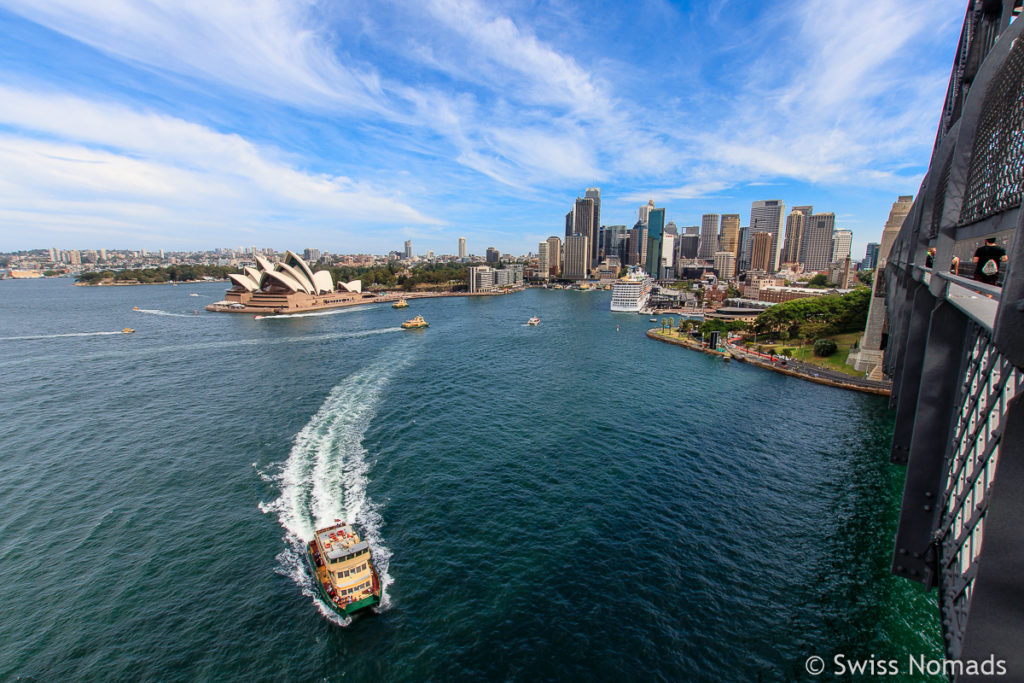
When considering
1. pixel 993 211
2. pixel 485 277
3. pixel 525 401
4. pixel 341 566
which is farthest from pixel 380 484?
pixel 485 277

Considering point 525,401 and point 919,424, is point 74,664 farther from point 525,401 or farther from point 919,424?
point 525,401

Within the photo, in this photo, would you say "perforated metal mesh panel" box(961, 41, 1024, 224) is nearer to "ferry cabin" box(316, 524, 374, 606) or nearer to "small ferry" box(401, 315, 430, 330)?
"ferry cabin" box(316, 524, 374, 606)

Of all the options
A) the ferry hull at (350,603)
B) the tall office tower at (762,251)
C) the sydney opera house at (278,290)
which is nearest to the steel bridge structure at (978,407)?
the ferry hull at (350,603)

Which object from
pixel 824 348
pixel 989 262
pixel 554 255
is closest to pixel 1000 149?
pixel 989 262

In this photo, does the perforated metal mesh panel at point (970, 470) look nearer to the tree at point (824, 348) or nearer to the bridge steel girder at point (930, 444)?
the bridge steel girder at point (930, 444)

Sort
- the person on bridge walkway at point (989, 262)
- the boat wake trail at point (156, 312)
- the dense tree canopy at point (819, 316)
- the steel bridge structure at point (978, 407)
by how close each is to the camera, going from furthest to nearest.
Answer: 1. the boat wake trail at point (156, 312)
2. the dense tree canopy at point (819, 316)
3. the person on bridge walkway at point (989, 262)
4. the steel bridge structure at point (978, 407)

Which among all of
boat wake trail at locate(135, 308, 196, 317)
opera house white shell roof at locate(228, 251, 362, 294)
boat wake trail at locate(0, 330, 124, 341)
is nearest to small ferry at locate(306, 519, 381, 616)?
boat wake trail at locate(0, 330, 124, 341)
